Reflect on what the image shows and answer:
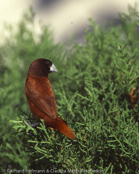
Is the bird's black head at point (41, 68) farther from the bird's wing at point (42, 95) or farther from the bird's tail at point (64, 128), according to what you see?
the bird's tail at point (64, 128)

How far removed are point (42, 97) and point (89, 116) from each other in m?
0.19

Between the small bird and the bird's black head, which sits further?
the bird's black head

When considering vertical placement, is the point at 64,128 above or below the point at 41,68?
below

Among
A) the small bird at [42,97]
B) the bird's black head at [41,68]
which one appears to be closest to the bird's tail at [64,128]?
the small bird at [42,97]

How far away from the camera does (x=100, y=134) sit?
930 millimetres

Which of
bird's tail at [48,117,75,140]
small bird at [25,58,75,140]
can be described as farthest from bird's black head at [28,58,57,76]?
bird's tail at [48,117,75,140]

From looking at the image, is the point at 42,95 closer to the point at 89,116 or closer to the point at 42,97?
the point at 42,97

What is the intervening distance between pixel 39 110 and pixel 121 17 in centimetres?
97

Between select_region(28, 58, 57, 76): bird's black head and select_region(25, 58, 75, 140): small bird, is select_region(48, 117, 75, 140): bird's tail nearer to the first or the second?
select_region(25, 58, 75, 140): small bird

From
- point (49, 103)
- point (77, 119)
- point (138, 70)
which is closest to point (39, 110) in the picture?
point (49, 103)

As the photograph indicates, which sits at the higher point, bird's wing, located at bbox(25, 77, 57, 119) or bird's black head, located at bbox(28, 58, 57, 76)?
bird's black head, located at bbox(28, 58, 57, 76)

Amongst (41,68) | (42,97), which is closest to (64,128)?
(42,97)

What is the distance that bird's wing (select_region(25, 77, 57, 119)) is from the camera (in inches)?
33.4

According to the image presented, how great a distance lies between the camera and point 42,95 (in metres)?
0.87
